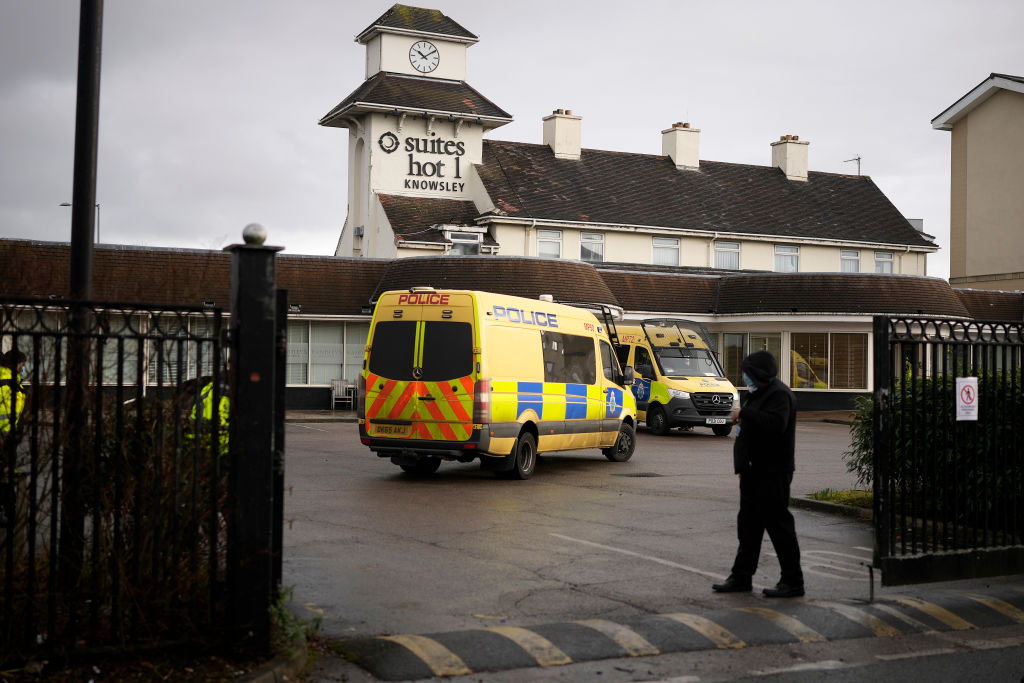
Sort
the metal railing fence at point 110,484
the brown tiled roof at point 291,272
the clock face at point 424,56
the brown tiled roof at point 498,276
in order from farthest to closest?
the clock face at point 424,56, the brown tiled roof at point 498,276, the brown tiled roof at point 291,272, the metal railing fence at point 110,484

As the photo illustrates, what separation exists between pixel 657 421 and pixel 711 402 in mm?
1623

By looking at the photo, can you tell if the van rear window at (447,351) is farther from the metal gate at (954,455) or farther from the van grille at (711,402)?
the van grille at (711,402)

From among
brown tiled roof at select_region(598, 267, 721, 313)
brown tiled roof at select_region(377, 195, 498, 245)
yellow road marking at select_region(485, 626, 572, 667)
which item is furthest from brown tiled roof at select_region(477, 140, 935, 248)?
yellow road marking at select_region(485, 626, 572, 667)

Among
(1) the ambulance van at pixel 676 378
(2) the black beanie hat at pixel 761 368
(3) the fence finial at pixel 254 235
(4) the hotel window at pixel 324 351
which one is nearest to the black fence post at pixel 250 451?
(3) the fence finial at pixel 254 235

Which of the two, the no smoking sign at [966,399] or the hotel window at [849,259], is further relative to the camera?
the hotel window at [849,259]

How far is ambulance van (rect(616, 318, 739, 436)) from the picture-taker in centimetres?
2753

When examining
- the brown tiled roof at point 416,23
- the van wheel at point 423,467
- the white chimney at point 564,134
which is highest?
the brown tiled roof at point 416,23

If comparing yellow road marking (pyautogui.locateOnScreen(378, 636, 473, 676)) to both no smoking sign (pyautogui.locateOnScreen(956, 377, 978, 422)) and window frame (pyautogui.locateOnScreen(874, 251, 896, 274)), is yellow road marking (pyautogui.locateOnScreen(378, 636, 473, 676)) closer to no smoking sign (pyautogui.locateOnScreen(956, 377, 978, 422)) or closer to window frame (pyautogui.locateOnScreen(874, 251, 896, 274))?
no smoking sign (pyautogui.locateOnScreen(956, 377, 978, 422))

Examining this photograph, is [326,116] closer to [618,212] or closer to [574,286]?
[618,212]

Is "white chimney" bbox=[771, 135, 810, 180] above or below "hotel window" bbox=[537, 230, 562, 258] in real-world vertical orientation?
above

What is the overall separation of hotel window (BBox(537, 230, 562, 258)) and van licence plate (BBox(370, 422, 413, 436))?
29636 mm

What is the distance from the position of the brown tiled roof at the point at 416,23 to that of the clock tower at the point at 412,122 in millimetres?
42

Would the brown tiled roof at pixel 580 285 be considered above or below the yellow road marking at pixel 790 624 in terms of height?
above

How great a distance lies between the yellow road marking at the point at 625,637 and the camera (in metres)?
7.11
